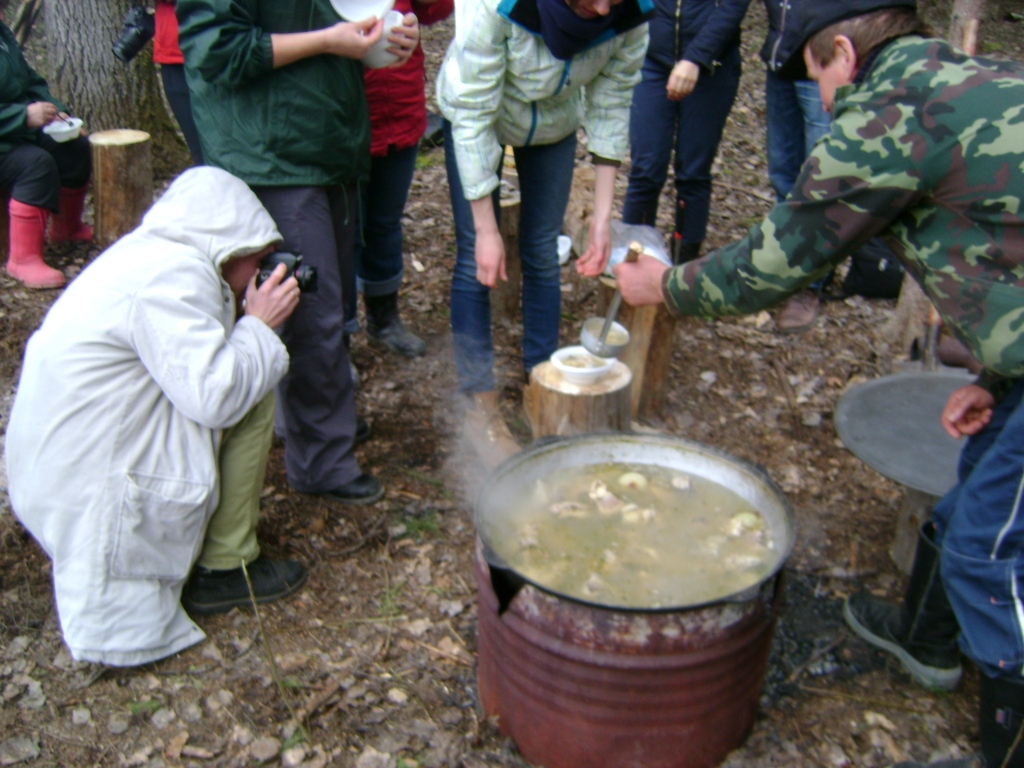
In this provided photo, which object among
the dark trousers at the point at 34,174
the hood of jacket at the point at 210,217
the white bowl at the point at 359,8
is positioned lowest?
the dark trousers at the point at 34,174

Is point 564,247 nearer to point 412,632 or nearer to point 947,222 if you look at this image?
point 412,632

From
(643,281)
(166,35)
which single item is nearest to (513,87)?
(643,281)

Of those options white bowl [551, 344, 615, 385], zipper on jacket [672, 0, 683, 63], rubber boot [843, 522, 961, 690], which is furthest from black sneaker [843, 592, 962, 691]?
zipper on jacket [672, 0, 683, 63]

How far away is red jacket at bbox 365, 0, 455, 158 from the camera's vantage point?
4.33 meters

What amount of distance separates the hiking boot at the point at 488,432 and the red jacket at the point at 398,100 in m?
1.39

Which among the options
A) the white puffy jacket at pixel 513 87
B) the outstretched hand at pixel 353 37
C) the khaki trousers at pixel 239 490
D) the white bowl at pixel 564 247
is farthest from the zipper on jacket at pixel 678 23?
the khaki trousers at pixel 239 490

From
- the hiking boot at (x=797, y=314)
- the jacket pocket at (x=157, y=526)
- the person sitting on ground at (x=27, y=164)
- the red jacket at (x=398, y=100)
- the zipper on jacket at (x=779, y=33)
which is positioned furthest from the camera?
the person sitting on ground at (x=27, y=164)

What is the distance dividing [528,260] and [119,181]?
3.50 m

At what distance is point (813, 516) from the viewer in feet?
13.3

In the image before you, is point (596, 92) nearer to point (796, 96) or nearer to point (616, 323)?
point (616, 323)

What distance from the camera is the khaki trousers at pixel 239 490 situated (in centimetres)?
318

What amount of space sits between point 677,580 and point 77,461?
198cm

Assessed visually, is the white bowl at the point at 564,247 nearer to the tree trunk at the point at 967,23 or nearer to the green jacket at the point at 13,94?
the tree trunk at the point at 967,23

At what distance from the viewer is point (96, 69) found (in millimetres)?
6676
